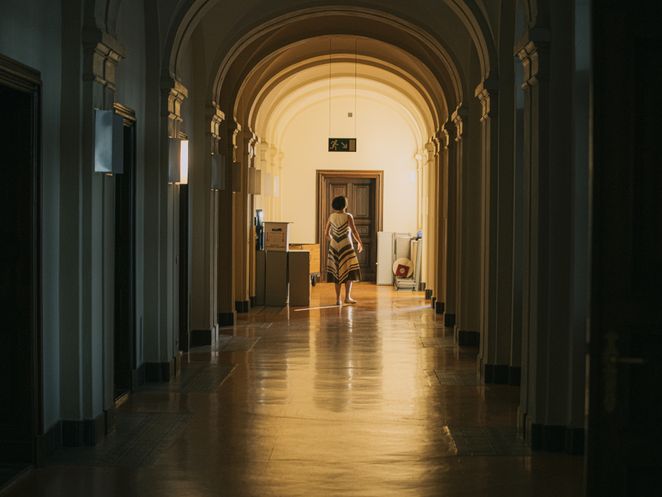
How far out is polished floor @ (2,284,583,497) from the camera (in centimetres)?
609

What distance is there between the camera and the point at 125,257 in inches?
358

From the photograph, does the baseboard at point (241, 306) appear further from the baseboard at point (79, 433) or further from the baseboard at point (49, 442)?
the baseboard at point (49, 442)

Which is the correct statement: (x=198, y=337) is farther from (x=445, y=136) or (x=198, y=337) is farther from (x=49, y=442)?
(x=49, y=442)

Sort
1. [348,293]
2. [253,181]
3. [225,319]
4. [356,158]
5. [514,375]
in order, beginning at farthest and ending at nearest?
[356,158] → [348,293] → [253,181] → [225,319] → [514,375]

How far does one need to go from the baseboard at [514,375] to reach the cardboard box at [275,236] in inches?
355

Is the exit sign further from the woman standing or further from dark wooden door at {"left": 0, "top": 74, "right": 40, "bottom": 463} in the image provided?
dark wooden door at {"left": 0, "top": 74, "right": 40, "bottom": 463}

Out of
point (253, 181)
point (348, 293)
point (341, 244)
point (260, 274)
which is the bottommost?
point (348, 293)

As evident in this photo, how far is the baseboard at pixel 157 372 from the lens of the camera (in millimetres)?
9844

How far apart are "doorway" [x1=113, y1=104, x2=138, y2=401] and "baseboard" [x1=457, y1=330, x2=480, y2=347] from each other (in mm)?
4719

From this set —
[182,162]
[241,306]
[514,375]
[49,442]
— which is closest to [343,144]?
[241,306]

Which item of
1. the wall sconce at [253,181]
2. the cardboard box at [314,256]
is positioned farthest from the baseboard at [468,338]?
the cardboard box at [314,256]

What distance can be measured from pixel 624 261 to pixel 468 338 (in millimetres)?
8378

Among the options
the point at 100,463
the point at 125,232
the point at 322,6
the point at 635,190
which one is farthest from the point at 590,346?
→ the point at 322,6

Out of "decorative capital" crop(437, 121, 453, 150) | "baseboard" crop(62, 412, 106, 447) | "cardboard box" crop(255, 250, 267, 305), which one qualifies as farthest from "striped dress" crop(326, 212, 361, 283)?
"baseboard" crop(62, 412, 106, 447)
